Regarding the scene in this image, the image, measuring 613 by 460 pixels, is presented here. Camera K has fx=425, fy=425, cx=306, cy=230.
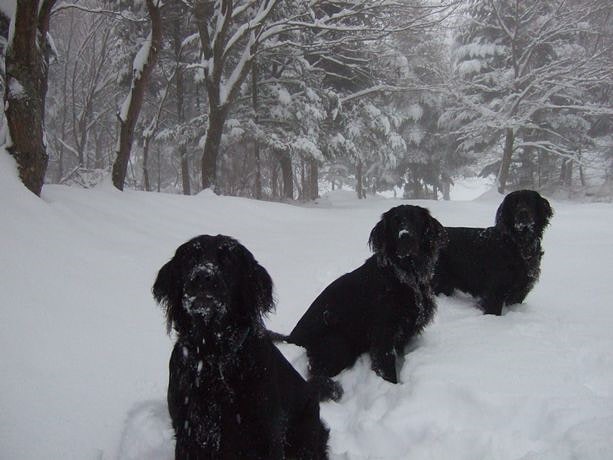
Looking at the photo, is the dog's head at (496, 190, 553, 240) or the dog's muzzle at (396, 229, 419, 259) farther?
the dog's head at (496, 190, 553, 240)

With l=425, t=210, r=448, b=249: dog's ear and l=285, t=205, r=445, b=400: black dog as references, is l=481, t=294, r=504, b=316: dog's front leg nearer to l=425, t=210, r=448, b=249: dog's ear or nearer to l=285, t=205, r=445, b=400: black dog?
l=285, t=205, r=445, b=400: black dog

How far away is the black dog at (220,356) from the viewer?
2.07 metres

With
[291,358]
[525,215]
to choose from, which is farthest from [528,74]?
[291,358]

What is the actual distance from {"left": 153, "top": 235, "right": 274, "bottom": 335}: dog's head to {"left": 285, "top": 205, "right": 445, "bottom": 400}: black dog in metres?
1.51

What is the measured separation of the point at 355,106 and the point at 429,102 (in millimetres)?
10337

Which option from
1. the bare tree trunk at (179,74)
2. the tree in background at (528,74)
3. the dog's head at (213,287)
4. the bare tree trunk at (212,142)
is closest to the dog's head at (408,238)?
the dog's head at (213,287)

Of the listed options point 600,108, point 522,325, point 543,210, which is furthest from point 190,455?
point 600,108

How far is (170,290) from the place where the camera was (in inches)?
87.5

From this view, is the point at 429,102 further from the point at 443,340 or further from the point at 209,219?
the point at 443,340

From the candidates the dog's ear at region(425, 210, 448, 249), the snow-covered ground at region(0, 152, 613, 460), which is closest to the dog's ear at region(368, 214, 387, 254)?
the dog's ear at region(425, 210, 448, 249)

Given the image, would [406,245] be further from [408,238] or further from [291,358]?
[291,358]

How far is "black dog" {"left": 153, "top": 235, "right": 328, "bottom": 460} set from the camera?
6.78 feet

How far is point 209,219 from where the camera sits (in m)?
8.80

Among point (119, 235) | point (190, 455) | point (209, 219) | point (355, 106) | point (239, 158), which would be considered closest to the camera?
point (190, 455)
